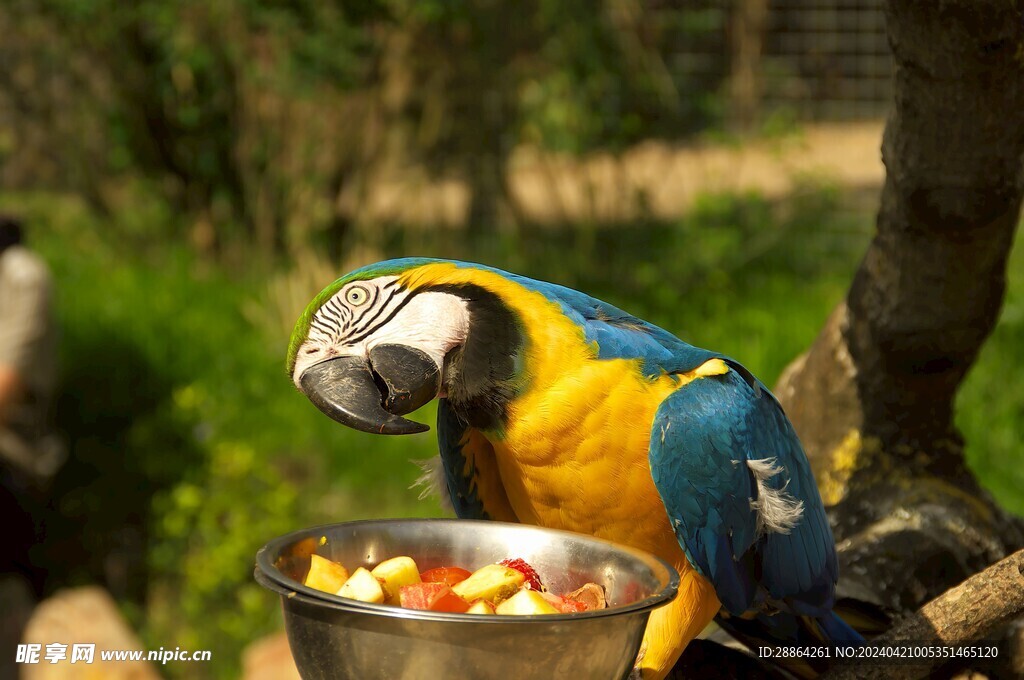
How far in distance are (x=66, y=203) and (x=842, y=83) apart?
394 centimetres

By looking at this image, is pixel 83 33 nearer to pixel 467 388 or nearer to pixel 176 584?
pixel 176 584

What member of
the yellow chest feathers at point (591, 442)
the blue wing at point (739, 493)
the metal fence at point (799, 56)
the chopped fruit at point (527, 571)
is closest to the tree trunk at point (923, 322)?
the blue wing at point (739, 493)

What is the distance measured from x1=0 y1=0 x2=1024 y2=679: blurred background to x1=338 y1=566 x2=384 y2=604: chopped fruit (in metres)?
2.84

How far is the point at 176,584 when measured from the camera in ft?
12.8

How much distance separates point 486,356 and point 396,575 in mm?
349

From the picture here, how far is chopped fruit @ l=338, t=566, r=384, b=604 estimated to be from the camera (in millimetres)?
1196

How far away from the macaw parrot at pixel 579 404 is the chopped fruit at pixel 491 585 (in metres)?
0.23

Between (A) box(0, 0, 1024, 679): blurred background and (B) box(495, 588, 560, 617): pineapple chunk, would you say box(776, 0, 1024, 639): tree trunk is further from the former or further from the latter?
(A) box(0, 0, 1024, 679): blurred background

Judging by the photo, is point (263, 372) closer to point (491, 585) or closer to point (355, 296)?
point (355, 296)

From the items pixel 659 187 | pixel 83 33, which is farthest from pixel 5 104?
pixel 659 187

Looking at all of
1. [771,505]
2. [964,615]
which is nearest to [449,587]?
[771,505]

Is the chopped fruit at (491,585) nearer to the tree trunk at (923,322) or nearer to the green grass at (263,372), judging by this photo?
the tree trunk at (923,322)

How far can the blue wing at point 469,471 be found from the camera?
167 centimetres

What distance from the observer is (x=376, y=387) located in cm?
144
